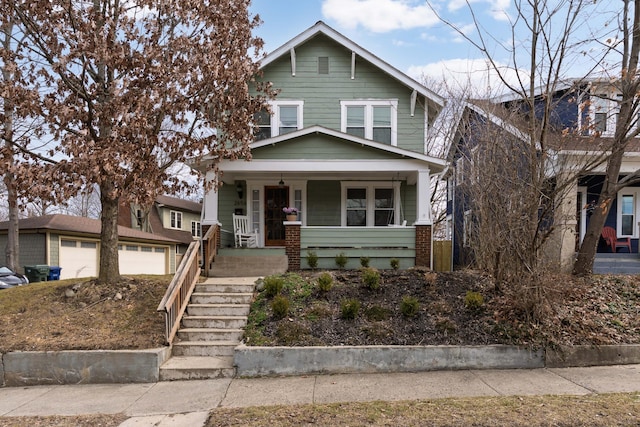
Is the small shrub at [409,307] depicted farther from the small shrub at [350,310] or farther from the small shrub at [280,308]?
the small shrub at [280,308]

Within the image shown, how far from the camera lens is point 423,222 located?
10422 mm

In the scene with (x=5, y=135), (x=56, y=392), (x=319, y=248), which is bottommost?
(x=56, y=392)

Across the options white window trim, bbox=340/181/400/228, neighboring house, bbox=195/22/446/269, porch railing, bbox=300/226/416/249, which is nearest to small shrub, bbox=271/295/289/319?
porch railing, bbox=300/226/416/249

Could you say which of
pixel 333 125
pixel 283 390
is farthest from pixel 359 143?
pixel 283 390

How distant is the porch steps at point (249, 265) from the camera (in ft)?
32.5

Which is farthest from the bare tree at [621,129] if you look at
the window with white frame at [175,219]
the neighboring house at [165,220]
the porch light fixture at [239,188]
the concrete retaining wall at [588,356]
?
the window with white frame at [175,219]

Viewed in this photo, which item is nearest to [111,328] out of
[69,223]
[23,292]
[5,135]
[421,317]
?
[23,292]

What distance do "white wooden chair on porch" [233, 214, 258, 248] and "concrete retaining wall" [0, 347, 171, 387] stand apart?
20.3 ft

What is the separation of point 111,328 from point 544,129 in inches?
294

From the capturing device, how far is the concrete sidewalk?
481 cm

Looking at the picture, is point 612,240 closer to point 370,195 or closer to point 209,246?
point 370,195

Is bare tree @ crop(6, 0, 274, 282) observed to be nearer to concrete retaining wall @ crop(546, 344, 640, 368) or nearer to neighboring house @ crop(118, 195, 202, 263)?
Result: concrete retaining wall @ crop(546, 344, 640, 368)

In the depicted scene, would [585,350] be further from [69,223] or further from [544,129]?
[69,223]

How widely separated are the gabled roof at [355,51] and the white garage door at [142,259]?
11.8 meters
